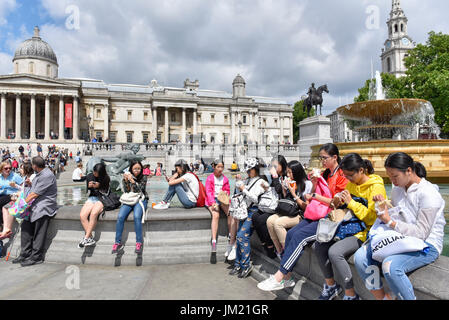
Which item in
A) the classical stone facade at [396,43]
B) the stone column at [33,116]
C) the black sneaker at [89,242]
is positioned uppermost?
the classical stone facade at [396,43]

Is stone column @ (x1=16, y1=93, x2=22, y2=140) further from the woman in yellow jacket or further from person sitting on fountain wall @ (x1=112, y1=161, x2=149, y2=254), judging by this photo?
the woman in yellow jacket

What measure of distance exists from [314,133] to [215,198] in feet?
72.2

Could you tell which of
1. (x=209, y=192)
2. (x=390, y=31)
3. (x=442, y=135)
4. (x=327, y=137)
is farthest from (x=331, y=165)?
(x=390, y=31)

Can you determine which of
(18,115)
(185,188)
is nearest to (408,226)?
(185,188)

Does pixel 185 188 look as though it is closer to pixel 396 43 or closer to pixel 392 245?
pixel 392 245

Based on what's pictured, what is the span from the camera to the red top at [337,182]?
3559 mm

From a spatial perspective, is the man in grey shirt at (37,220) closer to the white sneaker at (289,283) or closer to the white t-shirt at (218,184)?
the white t-shirt at (218,184)

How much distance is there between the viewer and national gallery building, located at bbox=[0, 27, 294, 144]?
46.3m

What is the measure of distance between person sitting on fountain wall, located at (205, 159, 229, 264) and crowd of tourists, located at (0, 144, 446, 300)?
17 mm

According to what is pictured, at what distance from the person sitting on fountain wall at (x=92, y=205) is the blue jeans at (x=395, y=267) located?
3.71 m

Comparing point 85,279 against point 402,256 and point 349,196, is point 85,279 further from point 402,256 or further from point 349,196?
point 402,256

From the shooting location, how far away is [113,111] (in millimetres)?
57531

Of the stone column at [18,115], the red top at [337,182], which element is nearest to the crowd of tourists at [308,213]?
the red top at [337,182]

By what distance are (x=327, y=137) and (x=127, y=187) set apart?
22534mm
